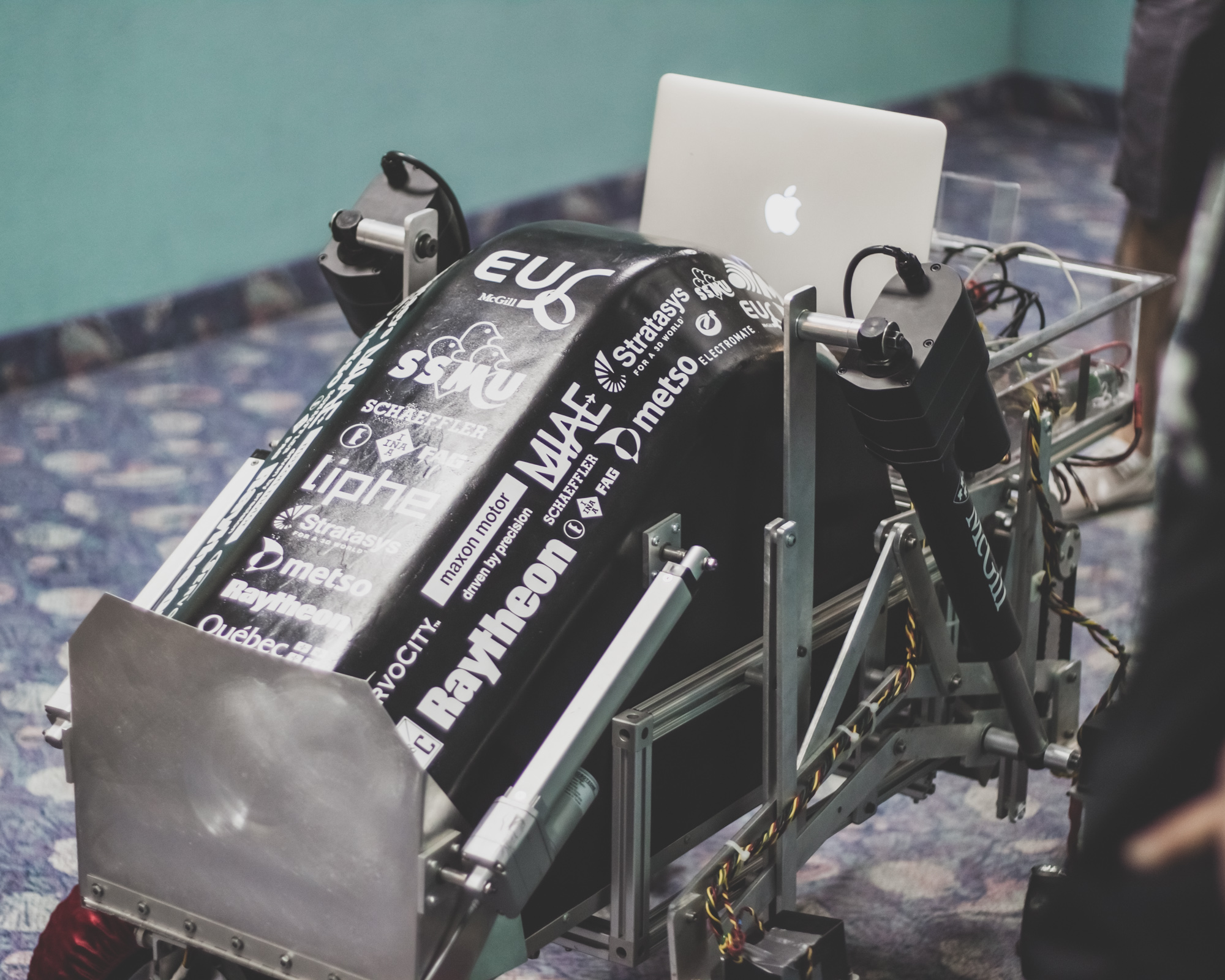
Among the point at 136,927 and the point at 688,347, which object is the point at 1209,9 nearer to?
the point at 688,347

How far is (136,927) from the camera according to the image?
148 centimetres

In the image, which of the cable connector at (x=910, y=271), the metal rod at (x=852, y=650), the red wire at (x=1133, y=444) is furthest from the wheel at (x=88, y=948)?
the red wire at (x=1133, y=444)

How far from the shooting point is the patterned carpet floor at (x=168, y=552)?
6.57ft

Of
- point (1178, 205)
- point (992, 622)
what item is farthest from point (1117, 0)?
point (992, 622)

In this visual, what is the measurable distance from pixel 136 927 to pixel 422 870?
385 millimetres

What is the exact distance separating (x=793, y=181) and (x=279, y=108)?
2.42m

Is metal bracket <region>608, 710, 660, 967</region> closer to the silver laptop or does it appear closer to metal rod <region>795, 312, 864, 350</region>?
metal rod <region>795, 312, 864, 350</region>

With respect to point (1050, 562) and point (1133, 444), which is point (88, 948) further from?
point (1133, 444)

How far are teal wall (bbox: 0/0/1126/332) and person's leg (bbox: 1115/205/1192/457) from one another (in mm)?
1920

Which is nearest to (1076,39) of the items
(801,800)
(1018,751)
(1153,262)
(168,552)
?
(1153,262)

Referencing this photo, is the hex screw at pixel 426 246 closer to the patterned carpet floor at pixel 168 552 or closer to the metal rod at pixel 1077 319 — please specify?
the metal rod at pixel 1077 319

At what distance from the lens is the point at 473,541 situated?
1.41 m

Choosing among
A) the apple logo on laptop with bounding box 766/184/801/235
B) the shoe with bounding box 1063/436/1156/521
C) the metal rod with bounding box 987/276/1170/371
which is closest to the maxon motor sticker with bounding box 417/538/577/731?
the metal rod with bounding box 987/276/1170/371

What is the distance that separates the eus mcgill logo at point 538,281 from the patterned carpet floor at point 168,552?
84 centimetres
